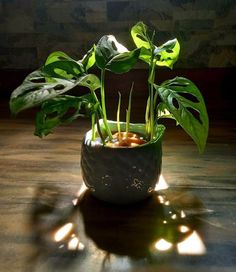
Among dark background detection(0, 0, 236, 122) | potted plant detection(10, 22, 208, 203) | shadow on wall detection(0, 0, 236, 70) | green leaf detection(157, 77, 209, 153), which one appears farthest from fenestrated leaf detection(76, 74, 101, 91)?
shadow on wall detection(0, 0, 236, 70)

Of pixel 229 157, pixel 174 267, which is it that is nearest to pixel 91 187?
pixel 174 267

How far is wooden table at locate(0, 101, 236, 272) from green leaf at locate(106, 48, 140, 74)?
268 mm

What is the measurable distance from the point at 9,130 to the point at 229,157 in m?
0.62

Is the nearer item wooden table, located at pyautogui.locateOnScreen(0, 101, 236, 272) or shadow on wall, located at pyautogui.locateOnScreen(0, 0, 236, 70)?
wooden table, located at pyautogui.locateOnScreen(0, 101, 236, 272)

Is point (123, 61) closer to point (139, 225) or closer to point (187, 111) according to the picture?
point (187, 111)

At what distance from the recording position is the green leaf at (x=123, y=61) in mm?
548

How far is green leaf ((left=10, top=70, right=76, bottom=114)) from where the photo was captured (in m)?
0.52

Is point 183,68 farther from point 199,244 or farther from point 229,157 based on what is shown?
point 199,244

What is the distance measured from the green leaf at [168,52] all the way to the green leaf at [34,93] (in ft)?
0.54

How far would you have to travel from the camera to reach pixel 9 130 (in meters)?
1.07

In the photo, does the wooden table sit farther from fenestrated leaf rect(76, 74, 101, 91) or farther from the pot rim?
fenestrated leaf rect(76, 74, 101, 91)

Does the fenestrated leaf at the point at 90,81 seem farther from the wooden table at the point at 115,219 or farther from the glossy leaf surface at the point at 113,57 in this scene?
the wooden table at the point at 115,219

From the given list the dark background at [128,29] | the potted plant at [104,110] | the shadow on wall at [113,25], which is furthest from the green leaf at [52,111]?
the shadow on wall at [113,25]

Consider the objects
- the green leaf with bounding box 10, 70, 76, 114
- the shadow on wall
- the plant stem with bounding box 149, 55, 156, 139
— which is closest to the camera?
the green leaf with bounding box 10, 70, 76, 114
